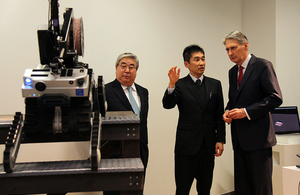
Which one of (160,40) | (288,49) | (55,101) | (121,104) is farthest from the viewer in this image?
(288,49)

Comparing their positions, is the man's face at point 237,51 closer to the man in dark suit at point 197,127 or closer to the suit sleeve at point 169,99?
the man in dark suit at point 197,127

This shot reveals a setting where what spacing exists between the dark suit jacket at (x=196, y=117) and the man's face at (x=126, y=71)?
33cm

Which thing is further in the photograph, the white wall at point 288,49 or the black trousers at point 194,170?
the white wall at point 288,49

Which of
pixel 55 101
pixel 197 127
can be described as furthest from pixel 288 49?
pixel 55 101

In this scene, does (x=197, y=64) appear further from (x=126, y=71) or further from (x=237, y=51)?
(x=126, y=71)

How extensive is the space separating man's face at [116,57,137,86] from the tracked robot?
38.4 inches

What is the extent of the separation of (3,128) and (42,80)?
43 centimetres

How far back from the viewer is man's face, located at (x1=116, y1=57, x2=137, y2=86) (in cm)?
223

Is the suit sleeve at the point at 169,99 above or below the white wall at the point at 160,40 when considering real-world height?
below

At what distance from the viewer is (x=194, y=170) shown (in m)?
2.25

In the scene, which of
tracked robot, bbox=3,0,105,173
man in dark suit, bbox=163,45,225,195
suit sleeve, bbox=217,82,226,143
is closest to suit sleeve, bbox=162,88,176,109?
man in dark suit, bbox=163,45,225,195

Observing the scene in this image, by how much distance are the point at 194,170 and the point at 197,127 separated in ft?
1.19

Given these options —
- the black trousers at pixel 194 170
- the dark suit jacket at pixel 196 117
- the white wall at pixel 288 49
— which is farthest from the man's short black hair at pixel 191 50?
the white wall at pixel 288 49

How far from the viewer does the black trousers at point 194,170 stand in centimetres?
224
